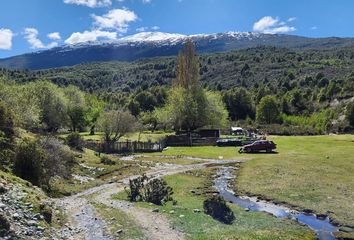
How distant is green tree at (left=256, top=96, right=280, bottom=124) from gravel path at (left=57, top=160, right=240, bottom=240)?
359 feet

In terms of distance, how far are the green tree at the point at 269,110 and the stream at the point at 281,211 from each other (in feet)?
335

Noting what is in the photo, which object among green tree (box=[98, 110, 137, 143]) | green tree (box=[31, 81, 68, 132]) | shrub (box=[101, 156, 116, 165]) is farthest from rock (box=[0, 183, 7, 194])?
green tree (box=[31, 81, 68, 132])

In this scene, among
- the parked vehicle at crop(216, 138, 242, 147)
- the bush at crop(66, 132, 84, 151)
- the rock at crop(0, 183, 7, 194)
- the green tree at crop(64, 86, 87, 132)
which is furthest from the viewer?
the green tree at crop(64, 86, 87, 132)

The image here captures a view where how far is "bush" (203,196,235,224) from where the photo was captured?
3125cm

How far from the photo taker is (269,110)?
146 metres

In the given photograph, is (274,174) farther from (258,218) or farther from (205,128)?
(205,128)

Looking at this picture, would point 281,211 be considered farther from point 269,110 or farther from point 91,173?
point 269,110

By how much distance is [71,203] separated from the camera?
1368 inches

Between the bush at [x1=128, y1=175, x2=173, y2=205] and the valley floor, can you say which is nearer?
the valley floor

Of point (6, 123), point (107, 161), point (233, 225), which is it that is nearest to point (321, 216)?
point (233, 225)

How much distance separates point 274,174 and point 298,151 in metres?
24.2

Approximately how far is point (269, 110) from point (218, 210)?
117 metres

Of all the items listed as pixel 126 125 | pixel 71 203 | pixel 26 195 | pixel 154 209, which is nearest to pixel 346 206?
pixel 154 209

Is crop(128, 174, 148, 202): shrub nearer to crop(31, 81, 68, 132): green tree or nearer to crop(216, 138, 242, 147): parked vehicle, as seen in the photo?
crop(216, 138, 242, 147): parked vehicle
